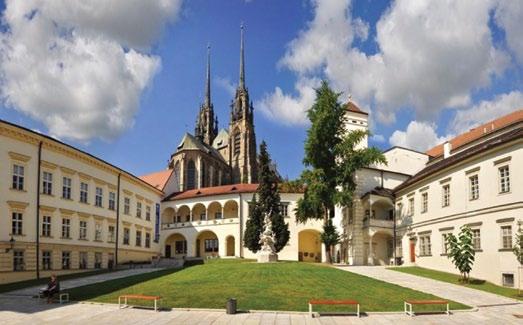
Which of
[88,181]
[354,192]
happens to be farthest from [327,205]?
[88,181]

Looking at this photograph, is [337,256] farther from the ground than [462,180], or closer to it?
closer to it

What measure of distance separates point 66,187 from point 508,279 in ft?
101

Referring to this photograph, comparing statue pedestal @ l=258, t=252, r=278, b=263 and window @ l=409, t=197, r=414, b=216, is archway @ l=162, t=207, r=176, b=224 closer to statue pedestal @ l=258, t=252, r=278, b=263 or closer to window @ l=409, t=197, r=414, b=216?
statue pedestal @ l=258, t=252, r=278, b=263

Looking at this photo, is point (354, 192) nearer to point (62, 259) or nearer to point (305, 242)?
point (305, 242)

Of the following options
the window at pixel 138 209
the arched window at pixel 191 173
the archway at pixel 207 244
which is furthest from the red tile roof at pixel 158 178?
the window at pixel 138 209

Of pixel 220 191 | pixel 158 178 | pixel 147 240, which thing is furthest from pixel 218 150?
pixel 147 240

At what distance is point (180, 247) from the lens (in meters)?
65.8

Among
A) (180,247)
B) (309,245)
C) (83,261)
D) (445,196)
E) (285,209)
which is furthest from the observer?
(180,247)

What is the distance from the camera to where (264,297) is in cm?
2067

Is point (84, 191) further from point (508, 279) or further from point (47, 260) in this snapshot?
point (508, 279)

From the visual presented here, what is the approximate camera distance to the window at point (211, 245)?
62.8 meters

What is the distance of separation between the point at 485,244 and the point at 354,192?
716 inches

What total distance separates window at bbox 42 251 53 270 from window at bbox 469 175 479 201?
28948 millimetres

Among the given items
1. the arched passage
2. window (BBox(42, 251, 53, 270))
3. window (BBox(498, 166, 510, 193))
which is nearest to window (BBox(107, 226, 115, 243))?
window (BBox(42, 251, 53, 270))
